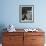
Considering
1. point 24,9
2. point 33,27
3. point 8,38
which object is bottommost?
point 8,38

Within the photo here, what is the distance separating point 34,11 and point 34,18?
0.22m

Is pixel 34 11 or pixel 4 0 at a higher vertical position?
pixel 4 0

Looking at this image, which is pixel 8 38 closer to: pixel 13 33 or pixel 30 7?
pixel 13 33

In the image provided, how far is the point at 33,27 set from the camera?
4039 millimetres

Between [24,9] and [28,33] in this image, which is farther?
[24,9]

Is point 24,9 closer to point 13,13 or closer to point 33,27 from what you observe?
point 13,13

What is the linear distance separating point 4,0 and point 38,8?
3.67 ft

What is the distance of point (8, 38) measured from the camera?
11.5 ft

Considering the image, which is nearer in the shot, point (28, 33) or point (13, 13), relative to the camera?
point (28, 33)

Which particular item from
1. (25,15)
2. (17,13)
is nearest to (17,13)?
(17,13)

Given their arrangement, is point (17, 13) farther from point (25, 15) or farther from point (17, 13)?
point (25, 15)

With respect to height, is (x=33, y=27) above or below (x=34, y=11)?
below

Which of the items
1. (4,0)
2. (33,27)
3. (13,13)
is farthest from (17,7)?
(33,27)

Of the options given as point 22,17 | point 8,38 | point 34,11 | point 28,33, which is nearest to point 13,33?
point 8,38
